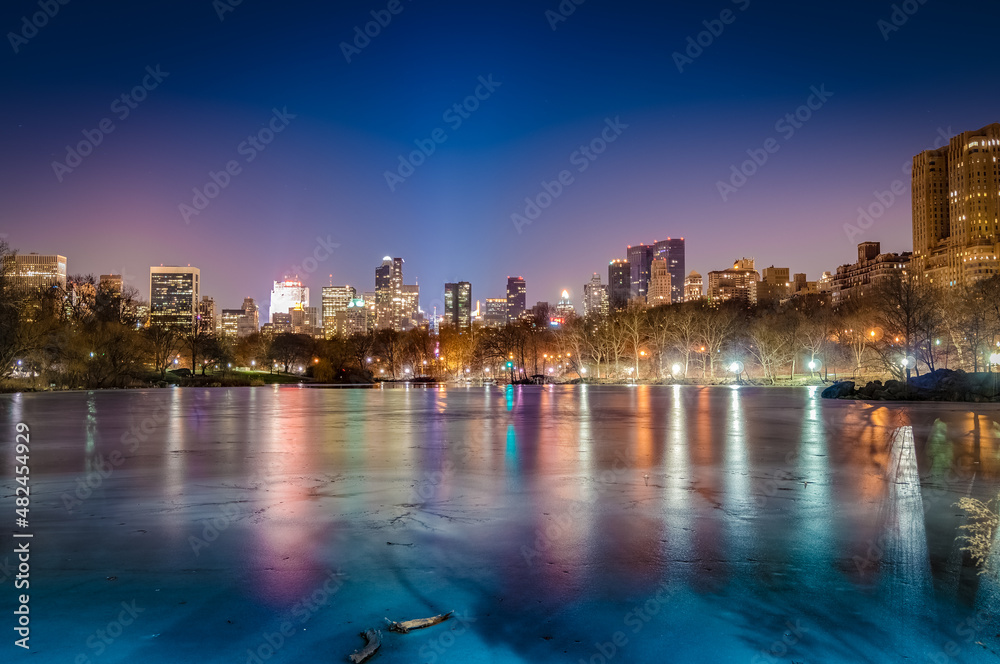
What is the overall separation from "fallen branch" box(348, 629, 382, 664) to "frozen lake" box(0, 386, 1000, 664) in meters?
0.08

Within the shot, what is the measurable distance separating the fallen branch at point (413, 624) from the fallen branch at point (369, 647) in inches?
5.5

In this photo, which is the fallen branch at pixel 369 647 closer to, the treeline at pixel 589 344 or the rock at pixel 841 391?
the rock at pixel 841 391

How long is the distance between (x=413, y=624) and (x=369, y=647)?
0.44 meters

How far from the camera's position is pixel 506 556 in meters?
6.40

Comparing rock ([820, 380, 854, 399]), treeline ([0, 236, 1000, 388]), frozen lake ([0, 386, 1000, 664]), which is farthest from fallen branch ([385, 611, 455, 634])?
treeline ([0, 236, 1000, 388])

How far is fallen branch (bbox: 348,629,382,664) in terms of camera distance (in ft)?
14.3

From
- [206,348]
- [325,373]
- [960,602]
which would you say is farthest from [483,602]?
[206,348]

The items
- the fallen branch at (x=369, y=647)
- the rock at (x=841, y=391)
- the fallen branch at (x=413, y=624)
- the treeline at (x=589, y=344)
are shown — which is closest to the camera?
the fallen branch at (x=369, y=647)

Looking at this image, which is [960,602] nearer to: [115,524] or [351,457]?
[115,524]

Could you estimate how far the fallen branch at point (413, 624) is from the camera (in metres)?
4.75

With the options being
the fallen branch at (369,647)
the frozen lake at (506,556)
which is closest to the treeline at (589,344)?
the frozen lake at (506,556)

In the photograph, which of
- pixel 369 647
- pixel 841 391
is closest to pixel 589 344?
pixel 841 391

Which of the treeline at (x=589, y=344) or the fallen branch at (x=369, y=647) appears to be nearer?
the fallen branch at (x=369, y=647)

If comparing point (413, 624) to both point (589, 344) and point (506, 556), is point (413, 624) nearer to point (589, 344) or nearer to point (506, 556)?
point (506, 556)
